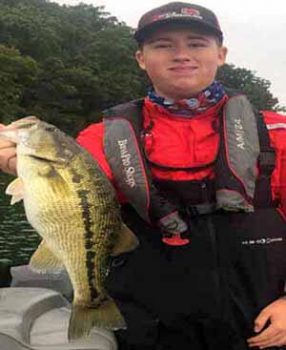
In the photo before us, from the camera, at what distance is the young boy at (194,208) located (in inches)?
111

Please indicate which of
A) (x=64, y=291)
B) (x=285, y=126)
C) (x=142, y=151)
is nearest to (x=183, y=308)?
(x=142, y=151)

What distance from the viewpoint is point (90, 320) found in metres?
2.63

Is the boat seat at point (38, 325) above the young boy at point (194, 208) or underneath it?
underneath

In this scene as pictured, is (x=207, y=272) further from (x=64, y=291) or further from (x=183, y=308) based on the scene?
→ (x=64, y=291)

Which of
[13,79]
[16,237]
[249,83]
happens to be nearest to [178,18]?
[16,237]

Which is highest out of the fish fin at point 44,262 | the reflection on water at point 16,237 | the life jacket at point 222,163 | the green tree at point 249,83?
the life jacket at point 222,163

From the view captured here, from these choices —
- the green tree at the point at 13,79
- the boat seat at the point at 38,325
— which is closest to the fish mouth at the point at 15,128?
the boat seat at the point at 38,325

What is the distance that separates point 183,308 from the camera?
283 centimetres

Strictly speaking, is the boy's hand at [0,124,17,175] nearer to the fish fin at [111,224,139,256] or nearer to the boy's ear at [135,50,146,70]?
the fish fin at [111,224,139,256]

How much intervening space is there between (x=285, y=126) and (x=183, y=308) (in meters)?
0.87

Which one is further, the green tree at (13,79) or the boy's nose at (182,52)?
the green tree at (13,79)

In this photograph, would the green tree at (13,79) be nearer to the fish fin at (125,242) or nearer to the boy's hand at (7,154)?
the boy's hand at (7,154)

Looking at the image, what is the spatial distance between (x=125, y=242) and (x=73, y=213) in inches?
9.6

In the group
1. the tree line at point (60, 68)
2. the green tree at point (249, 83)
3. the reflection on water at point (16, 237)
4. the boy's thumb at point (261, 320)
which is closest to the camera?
the boy's thumb at point (261, 320)
